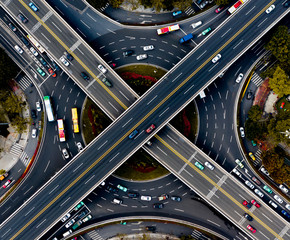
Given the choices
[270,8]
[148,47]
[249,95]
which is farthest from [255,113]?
[148,47]

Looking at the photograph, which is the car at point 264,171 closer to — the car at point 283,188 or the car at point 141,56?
the car at point 283,188

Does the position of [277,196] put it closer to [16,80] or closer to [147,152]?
[147,152]

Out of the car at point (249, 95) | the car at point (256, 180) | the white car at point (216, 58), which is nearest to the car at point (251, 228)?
the car at point (256, 180)

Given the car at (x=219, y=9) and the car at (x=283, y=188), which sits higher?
the car at (x=219, y=9)

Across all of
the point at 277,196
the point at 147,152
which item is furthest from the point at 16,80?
the point at 277,196

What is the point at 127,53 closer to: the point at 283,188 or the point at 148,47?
the point at 148,47

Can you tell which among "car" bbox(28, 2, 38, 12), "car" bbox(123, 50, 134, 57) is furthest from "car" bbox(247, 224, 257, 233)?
"car" bbox(28, 2, 38, 12)
